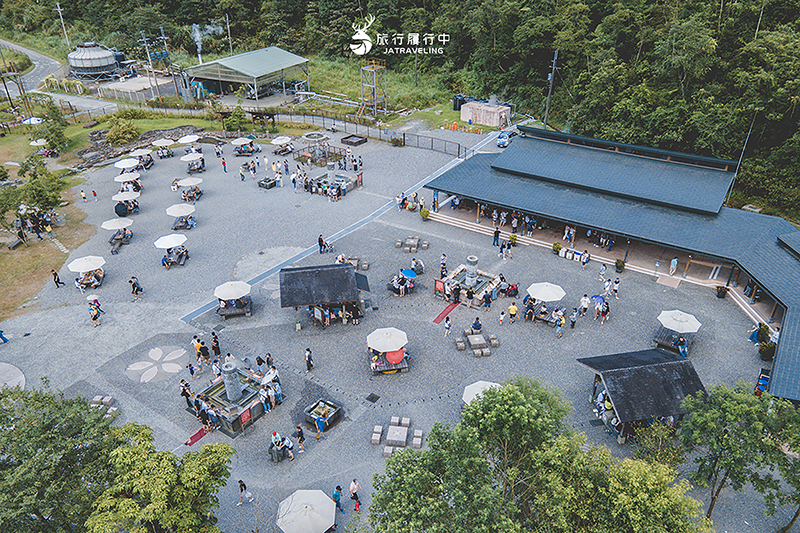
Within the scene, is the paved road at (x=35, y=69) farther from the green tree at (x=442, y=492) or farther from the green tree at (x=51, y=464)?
the green tree at (x=442, y=492)

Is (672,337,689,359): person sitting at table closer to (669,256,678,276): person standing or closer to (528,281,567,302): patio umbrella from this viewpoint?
(528,281,567,302): patio umbrella

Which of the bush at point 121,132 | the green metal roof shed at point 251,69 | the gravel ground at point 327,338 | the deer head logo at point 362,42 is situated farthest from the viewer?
the deer head logo at point 362,42

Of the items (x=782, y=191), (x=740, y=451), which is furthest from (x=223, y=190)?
(x=782, y=191)

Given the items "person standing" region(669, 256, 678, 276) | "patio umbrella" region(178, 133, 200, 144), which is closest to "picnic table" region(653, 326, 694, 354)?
"person standing" region(669, 256, 678, 276)

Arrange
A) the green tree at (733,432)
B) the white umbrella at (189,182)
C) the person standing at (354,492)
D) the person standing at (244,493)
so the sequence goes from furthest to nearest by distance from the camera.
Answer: the white umbrella at (189,182)
the person standing at (244,493)
the person standing at (354,492)
the green tree at (733,432)

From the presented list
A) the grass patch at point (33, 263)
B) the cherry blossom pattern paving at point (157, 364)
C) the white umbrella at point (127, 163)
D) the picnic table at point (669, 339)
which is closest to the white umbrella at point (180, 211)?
the grass patch at point (33, 263)

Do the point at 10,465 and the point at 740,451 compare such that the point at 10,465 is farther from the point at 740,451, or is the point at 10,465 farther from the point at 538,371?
the point at 740,451

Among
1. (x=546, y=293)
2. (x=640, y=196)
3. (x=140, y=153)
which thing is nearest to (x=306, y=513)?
(x=546, y=293)
